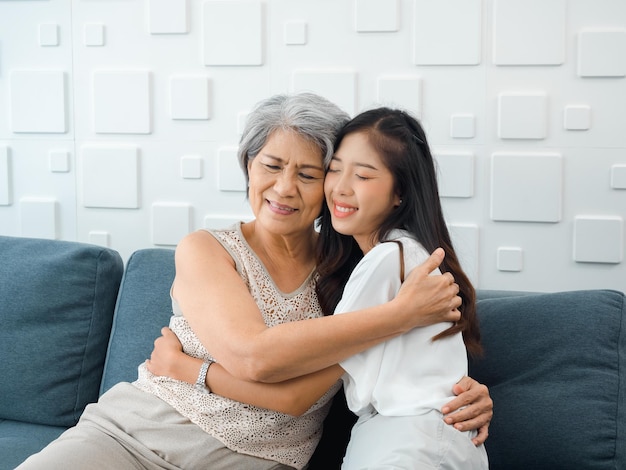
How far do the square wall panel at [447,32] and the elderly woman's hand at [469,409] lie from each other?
4.18 feet

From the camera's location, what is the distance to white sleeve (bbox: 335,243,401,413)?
1.76 m

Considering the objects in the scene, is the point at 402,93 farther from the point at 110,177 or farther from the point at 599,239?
the point at 110,177

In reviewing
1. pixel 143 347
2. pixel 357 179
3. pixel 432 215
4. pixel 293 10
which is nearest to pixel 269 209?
pixel 357 179

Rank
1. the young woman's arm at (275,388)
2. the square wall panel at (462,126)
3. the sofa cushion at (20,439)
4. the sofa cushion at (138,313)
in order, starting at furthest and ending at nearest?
1. the square wall panel at (462,126)
2. the sofa cushion at (138,313)
3. the sofa cushion at (20,439)
4. the young woman's arm at (275,388)

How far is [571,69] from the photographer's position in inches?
104

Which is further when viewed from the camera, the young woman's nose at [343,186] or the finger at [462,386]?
the young woman's nose at [343,186]

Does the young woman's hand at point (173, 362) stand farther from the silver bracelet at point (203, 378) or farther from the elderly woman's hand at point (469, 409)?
the elderly woman's hand at point (469, 409)

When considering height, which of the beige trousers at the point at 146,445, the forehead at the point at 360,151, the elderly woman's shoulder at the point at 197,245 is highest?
the forehead at the point at 360,151

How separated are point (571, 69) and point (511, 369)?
1082 mm

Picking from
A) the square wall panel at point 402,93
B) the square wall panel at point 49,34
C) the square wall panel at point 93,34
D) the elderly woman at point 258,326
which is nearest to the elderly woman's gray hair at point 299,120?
the elderly woman at point 258,326

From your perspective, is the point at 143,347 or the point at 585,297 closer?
the point at 585,297

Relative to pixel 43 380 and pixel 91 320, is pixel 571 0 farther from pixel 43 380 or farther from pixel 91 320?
pixel 43 380

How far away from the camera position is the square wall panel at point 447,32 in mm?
2682

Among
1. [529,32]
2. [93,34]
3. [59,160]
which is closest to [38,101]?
[59,160]
